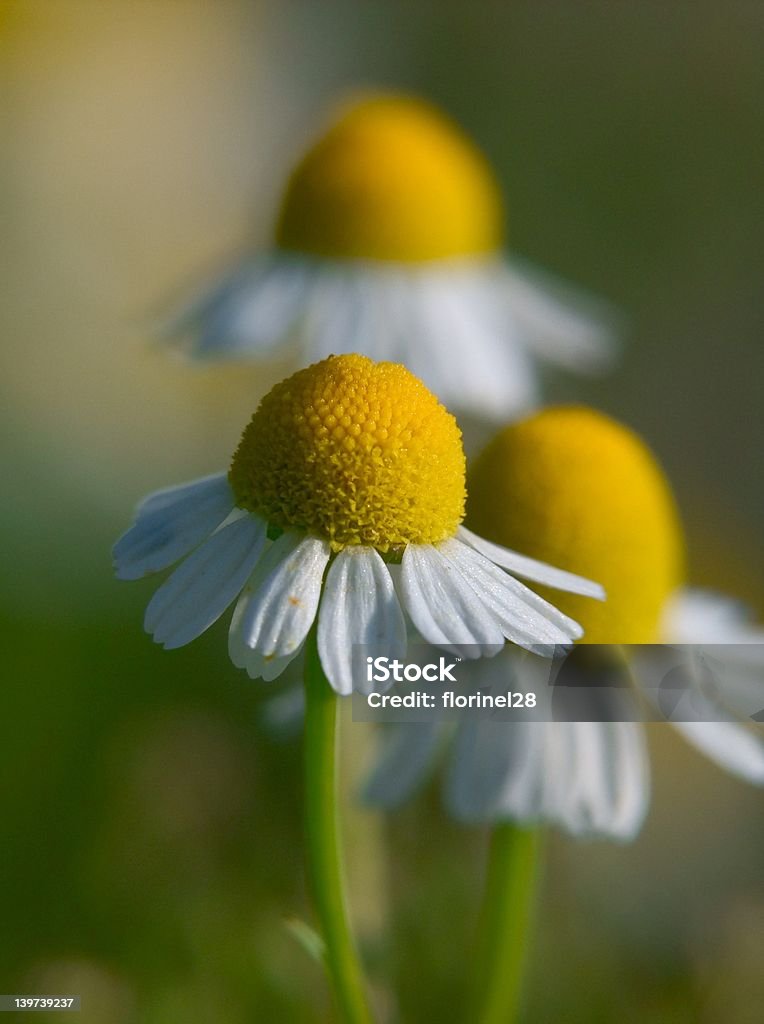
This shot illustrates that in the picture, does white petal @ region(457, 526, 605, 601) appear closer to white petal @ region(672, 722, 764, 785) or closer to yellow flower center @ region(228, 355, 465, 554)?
yellow flower center @ region(228, 355, 465, 554)

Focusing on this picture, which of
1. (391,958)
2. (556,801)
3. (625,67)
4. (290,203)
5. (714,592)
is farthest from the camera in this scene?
(625,67)

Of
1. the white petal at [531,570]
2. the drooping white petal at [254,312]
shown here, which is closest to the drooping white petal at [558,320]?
the drooping white petal at [254,312]

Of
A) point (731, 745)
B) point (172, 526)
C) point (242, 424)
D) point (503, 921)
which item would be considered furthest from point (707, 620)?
point (242, 424)

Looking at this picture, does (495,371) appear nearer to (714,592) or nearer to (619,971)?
(714,592)

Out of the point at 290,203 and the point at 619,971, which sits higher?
the point at 290,203

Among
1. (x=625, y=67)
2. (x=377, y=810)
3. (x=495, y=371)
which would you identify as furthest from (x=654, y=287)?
(x=377, y=810)

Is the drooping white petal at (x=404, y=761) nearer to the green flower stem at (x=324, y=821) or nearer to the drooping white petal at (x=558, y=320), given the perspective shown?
the green flower stem at (x=324, y=821)

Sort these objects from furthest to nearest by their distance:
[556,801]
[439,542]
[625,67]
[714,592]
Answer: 1. [625,67]
2. [714,592]
3. [556,801]
4. [439,542]

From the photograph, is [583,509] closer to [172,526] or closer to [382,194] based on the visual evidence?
[172,526]
